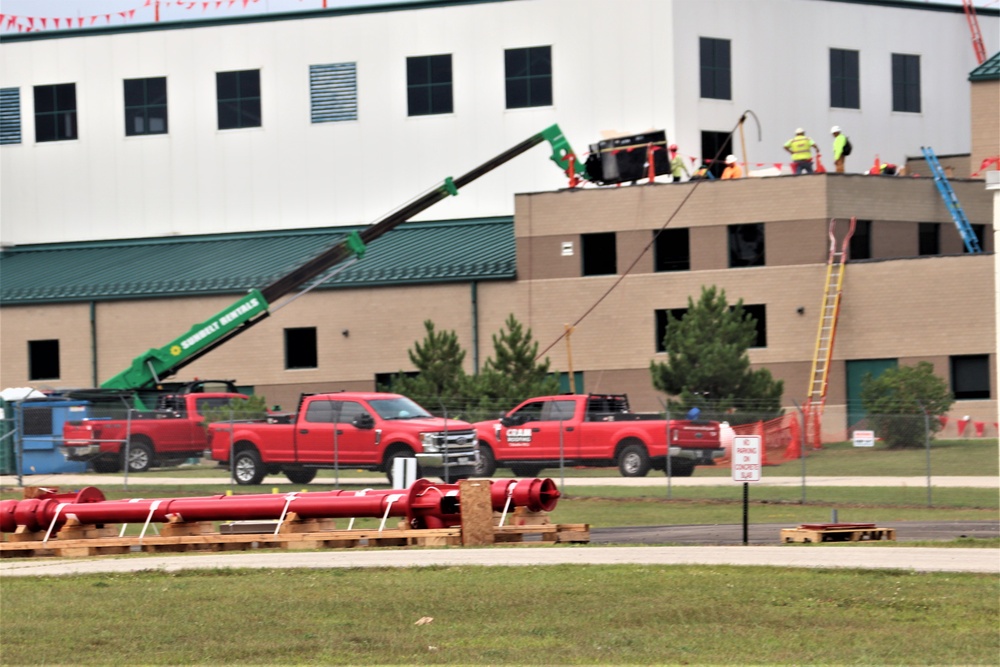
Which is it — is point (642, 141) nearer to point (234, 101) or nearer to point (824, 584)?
point (234, 101)

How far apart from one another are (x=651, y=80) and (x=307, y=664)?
145 feet

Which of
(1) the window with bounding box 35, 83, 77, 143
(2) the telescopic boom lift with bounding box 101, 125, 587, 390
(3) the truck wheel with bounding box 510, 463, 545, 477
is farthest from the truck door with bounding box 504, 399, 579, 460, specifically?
(1) the window with bounding box 35, 83, 77, 143

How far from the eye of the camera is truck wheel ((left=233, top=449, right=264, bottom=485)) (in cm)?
3478

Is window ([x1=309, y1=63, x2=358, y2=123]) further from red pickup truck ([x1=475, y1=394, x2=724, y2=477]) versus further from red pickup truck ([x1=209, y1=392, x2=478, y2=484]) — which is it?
red pickup truck ([x1=475, y1=394, x2=724, y2=477])

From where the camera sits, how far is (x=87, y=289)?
53.8 meters

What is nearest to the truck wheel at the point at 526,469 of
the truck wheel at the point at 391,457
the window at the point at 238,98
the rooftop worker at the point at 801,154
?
the truck wheel at the point at 391,457

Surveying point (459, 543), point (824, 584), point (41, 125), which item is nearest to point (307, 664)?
point (824, 584)

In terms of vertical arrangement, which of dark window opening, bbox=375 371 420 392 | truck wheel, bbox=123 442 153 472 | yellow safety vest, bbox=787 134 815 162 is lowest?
truck wheel, bbox=123 442 153 472

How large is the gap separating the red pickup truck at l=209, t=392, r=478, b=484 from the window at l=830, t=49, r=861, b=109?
28.3m

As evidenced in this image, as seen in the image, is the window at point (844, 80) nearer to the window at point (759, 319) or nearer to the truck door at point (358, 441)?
the window at point (759, 319)

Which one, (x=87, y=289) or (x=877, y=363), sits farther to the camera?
A: (x=87, y=289)

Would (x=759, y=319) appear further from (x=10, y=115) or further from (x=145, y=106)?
(x=10, y=115)

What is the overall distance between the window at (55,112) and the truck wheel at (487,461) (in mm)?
31085

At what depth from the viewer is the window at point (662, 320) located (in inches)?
1922
